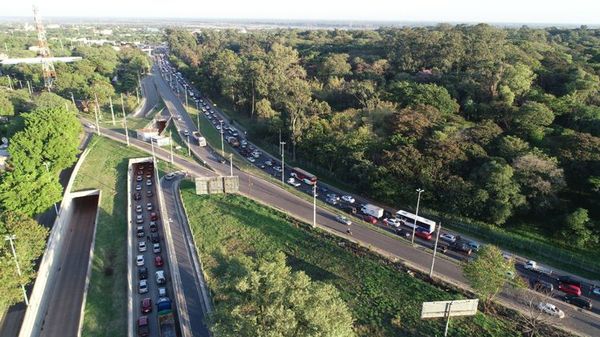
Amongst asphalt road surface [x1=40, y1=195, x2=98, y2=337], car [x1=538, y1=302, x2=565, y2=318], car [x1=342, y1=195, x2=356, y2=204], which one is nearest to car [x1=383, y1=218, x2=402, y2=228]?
car [x1=342, y1=195, x2=356, y2=204]

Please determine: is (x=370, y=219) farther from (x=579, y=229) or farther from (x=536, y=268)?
(x=579, y=229)

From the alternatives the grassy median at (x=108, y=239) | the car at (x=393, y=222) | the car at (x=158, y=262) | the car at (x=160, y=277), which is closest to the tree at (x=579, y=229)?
the car at (x=393, y=222)

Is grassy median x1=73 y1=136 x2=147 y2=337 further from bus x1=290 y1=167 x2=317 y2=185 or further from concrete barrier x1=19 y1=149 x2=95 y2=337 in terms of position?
bus x1=290 y1=167 x2=317 y2=185

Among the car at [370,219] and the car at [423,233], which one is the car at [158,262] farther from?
the car at [423,233]

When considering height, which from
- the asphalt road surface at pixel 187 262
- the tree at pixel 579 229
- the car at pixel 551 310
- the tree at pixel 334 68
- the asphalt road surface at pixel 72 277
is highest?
the tree at pixel 334 68

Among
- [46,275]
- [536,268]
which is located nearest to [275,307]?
[536,268]

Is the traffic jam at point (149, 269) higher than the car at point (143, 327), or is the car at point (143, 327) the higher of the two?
the car at point (143, 327)
